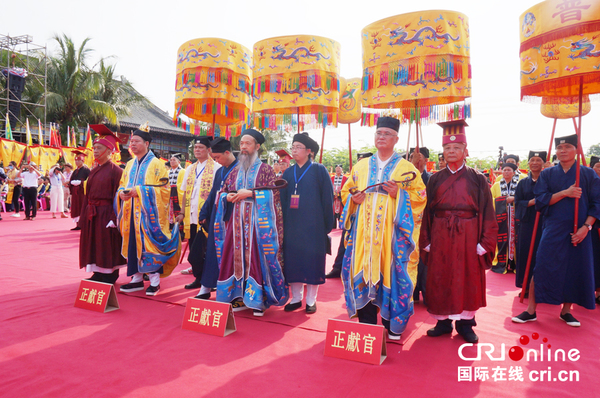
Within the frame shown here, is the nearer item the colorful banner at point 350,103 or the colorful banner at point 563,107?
the colorful banner at point 563,107

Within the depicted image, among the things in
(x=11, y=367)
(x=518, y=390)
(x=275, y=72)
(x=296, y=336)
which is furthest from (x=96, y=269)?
(x=518, y=390)

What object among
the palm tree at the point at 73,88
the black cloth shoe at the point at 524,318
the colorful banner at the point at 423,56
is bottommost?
the black cloth shoe at the point at 524,318

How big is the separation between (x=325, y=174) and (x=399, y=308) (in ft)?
4.99

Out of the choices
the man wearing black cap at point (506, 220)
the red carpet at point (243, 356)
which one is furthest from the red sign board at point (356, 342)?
the man wearing black cap at point (506, 220)

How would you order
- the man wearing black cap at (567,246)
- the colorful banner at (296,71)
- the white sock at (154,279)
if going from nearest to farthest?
the man wearing black cap at (567,246) < the white sock at (154,279) < the colorful banner at (296,71)

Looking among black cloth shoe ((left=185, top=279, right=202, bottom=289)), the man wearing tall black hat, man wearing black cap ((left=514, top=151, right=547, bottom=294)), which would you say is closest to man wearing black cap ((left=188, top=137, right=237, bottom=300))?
the man wearing tall black hat

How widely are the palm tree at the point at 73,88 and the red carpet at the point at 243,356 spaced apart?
18688mm

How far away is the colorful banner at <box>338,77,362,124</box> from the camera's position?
6430 mm

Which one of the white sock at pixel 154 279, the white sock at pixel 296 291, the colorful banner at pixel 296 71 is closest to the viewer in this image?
the white sock at pixel 296 291

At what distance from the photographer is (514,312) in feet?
13.1

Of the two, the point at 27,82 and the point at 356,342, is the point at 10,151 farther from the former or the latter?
the point at 356,342

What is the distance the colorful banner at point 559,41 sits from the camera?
327 centimetres

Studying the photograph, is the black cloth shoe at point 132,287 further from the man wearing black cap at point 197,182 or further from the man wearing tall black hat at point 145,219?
the man wearing black cap at point 197,182

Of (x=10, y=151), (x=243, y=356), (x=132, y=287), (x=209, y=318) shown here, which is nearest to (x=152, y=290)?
(x=132, y=287)
